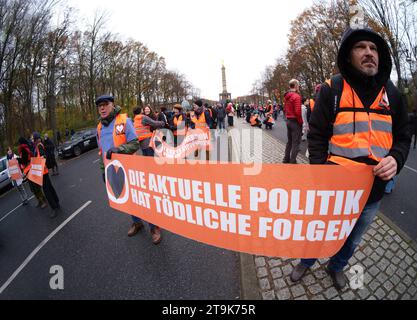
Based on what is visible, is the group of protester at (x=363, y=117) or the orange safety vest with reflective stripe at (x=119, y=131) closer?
the group of protester at (x=363, y=117)

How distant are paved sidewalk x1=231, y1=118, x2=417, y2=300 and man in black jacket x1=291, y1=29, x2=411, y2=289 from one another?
0.97 m

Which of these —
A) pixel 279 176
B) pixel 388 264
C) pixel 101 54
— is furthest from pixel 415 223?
pixel 101 54

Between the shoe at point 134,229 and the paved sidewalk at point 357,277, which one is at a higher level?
the paved sidewalk at point 357,277

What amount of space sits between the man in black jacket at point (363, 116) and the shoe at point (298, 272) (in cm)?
98

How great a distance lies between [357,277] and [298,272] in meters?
0.61

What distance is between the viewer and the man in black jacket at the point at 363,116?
1740 mm

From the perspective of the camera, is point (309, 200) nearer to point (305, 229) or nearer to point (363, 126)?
point (305, 229)

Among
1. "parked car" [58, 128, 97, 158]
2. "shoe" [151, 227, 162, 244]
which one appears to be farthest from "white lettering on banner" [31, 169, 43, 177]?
"parked car" [58, 128, 97, 158]

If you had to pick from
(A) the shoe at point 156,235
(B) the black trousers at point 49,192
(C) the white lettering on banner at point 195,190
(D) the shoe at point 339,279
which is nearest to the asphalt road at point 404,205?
(D) the shoe at point 339,279

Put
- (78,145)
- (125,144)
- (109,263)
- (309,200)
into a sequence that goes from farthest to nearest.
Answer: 1. (78,145)
2. (109,263)
3. (125,144)
4. (309,200)

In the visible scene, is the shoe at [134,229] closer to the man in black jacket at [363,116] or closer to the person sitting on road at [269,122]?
the man in black jacket at [363,116]

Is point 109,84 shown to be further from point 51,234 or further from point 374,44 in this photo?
point 374,44

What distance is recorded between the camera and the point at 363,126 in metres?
1.73

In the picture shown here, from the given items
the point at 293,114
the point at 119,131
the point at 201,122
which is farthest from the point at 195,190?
the point at 201,122
